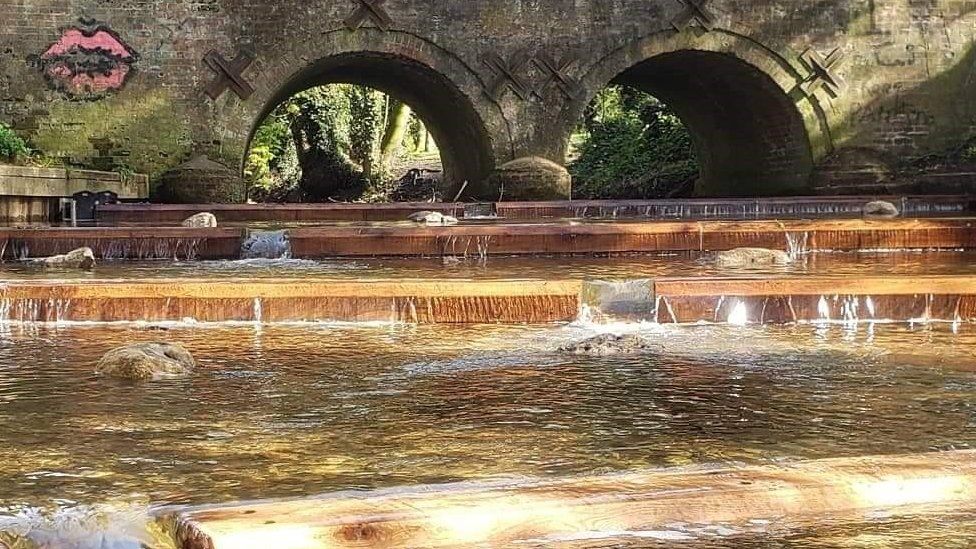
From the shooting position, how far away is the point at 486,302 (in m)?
4.96

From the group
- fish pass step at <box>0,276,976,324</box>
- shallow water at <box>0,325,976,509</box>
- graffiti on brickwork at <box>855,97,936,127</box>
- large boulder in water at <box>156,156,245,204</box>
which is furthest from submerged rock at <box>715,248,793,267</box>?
graffiti on brickwork at <box>855,97,936,127</box>

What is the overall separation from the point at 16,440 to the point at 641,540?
1.51m

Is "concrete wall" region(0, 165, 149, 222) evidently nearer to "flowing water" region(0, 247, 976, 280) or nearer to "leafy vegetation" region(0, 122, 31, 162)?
"leafy vegetation" region(0, 122, 31, 162)

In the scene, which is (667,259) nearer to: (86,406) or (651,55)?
(86,406)

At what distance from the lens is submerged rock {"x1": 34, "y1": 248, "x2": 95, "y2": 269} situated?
280 inches

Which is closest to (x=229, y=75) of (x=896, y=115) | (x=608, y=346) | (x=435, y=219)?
(x=435, y=219)

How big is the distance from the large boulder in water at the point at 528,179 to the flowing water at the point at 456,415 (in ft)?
38.3

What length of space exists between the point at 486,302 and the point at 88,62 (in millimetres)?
11638

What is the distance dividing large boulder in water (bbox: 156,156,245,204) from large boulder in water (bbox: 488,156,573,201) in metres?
3.55

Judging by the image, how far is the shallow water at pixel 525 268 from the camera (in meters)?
6.05

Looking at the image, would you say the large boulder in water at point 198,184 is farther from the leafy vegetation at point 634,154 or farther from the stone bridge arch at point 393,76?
the leafy vegetation at point 634,154

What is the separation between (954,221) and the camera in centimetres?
838

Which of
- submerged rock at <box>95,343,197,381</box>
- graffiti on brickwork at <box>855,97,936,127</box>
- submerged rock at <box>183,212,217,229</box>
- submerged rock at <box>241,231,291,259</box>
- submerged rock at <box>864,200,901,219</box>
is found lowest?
submerged rock at <box>95,343,197,381</box>

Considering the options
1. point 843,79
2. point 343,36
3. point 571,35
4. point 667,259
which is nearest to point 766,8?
point 843,79
